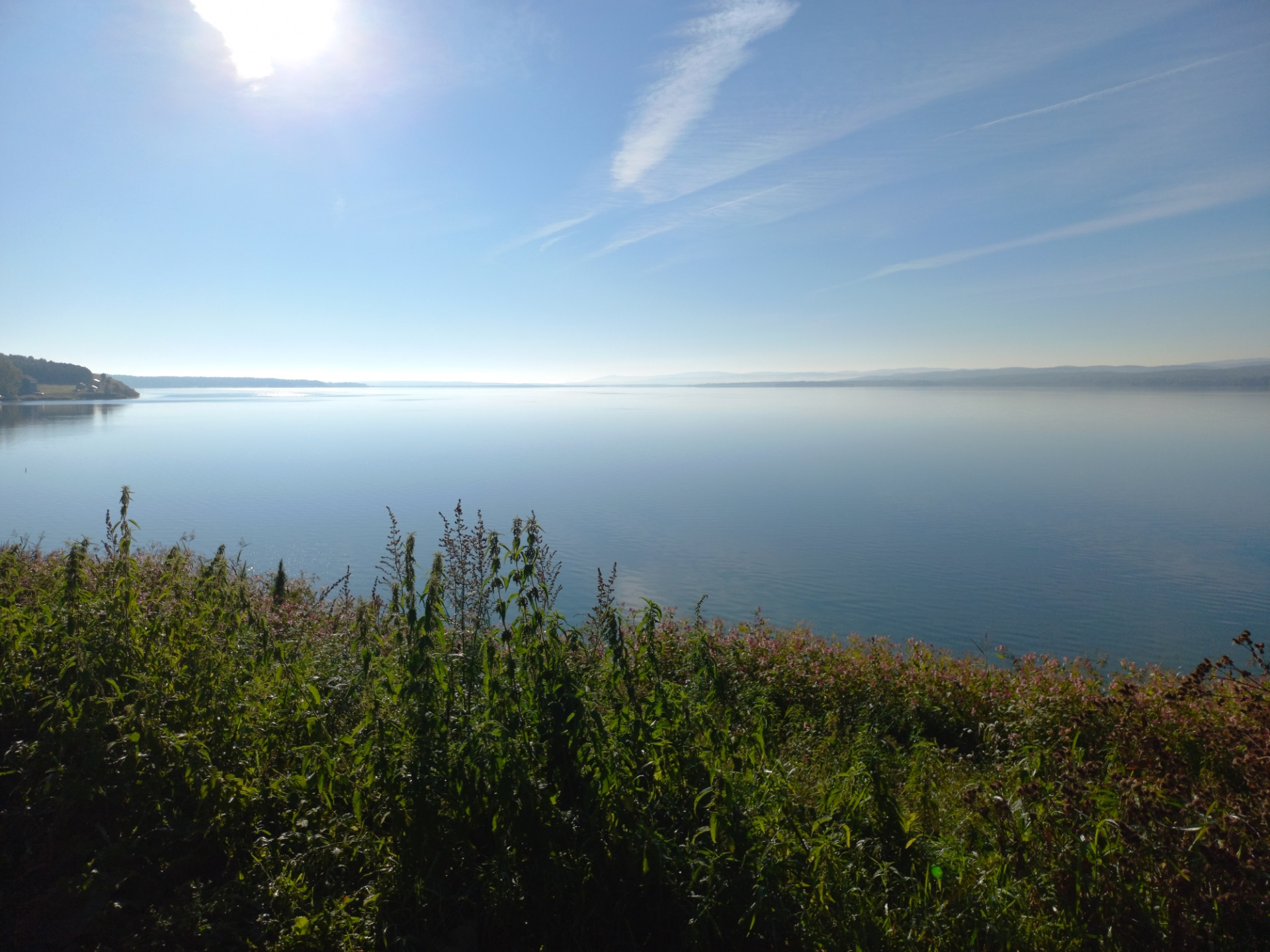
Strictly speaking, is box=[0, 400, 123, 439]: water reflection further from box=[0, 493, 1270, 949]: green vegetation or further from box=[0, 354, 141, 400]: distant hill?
box=[0, 493, 1270, 949]: green vegetation

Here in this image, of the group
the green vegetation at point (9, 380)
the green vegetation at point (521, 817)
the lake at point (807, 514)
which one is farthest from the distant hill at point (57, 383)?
the green vegetation at point (521, 817)

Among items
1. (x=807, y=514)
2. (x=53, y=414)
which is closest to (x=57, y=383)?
(x=53, y=414)

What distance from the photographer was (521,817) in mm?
2486

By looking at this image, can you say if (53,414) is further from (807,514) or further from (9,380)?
(807,514)

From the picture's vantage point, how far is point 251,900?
8.19 feet

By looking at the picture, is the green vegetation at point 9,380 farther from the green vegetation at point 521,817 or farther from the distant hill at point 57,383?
the green vegetation at point 521,817

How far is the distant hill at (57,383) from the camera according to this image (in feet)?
275

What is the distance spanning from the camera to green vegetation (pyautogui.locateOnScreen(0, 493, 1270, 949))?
2.40m

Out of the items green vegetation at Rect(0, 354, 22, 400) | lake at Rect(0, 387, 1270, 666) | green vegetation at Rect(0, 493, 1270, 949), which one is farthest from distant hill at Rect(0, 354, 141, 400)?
green vegetation at Rect(0, 493, 1270, 949)

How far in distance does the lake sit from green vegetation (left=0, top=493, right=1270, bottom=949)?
22.1 ft

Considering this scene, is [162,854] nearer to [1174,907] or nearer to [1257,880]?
[1174,907]

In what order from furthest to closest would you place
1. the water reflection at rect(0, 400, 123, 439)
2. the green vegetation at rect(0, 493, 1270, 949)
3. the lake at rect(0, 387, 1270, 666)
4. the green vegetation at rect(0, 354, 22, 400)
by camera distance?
the green vegetation at rect(0, 354, 22, 400) < the water reflection at rect(0, 400, 123, 439) < the lake at rect(0, 387, 1270, 666) < the green vegetation at rect(0, 493, 1270, 949)

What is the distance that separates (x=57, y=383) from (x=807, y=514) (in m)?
124

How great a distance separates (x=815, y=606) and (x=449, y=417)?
61.9m
